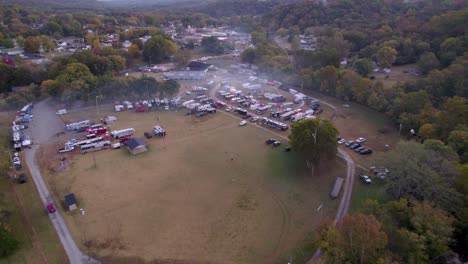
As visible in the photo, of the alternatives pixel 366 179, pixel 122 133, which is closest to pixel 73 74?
pixel 122 133

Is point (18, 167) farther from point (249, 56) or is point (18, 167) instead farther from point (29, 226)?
point (249, 56)

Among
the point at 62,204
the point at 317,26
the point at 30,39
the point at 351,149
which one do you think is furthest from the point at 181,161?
the point at 317,26

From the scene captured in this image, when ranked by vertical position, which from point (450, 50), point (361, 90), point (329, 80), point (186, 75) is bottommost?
point (186, 75)

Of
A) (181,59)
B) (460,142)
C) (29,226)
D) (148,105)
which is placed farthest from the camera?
(181,59)

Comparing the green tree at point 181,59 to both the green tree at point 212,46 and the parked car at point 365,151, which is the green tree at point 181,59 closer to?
the green tree at point 212,46

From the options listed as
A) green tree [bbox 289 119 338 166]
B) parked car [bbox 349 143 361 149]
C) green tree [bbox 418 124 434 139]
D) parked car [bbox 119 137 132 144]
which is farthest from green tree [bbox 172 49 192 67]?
green tree [bbox 418 124 434 139]

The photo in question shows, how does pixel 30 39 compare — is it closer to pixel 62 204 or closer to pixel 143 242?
pixel 62 204
